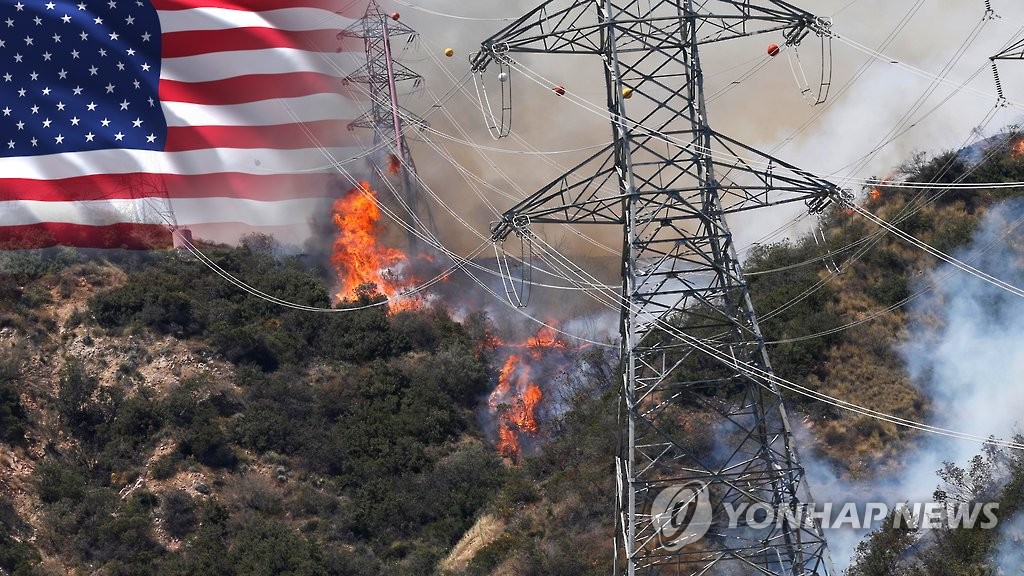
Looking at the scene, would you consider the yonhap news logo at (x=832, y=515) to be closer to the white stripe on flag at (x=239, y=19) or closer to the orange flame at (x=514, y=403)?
the orange flame at (x=514, y=403)

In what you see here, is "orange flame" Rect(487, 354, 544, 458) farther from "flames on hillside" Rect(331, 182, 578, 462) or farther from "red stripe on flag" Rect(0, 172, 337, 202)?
"red stripe on flag" Rect(0, 172, 337, 202)

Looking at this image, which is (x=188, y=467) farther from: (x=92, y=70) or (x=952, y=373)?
(x=952, y=373)

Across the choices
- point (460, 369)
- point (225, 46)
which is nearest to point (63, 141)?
point (225, 46)

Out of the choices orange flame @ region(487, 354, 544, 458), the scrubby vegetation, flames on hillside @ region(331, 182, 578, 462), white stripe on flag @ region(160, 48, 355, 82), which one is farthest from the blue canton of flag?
A: flames on hillside @ region(331, 182, 578, 462)

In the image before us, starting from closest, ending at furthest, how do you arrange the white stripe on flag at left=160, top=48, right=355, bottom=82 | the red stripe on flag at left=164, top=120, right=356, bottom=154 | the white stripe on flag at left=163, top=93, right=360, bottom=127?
the red stripe on flag at left=164, top=120, right=356, bottom=154, the white stripe on flag at left=163, top=93, right=360, bottom=127, the white stripe on flag at left=160, top=48, right=355, bottom=82

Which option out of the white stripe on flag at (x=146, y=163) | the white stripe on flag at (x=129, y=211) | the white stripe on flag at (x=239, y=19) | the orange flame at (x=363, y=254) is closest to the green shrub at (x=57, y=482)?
the white stripe on flag at (x=129, y=211)

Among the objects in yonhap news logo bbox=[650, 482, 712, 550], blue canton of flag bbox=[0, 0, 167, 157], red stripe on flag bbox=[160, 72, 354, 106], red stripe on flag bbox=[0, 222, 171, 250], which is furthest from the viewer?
red stripe on flag bbox=[160, 72, 354, 106]

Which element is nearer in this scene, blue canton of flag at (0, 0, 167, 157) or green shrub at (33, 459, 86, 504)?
blue canton of flag at (0, 0, 167, 157)

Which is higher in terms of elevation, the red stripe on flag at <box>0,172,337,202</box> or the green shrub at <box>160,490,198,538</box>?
the red stripe on flag at <box>0,172,337,202</box>
